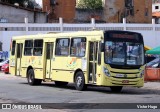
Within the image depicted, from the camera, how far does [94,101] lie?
16812mm

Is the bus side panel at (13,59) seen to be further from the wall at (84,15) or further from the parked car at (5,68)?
the wall at (84,15)

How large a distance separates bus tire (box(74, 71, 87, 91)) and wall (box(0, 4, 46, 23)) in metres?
41.8

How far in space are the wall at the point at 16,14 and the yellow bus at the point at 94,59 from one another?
38525 millimetres

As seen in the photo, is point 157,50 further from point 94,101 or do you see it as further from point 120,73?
point 94,101

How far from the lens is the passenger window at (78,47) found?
2188cm

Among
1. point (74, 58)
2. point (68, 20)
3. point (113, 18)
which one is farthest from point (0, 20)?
point (74, 58)

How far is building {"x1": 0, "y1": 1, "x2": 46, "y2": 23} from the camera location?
205 ft

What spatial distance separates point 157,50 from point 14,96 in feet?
51.2

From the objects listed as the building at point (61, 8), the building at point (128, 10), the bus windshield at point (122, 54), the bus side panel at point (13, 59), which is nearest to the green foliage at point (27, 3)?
the building at point (61, 8)

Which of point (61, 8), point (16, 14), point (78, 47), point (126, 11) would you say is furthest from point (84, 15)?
point (78, 47)

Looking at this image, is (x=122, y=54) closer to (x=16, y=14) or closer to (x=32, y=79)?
(x=32, y=79)

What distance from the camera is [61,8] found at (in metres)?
77.6

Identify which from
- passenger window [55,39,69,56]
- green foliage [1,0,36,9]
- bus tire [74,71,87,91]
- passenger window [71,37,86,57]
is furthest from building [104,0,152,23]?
bus tire [74,71,87,91]

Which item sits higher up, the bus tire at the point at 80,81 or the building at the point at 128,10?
the building at the point at 128,10
